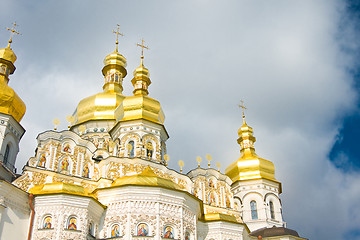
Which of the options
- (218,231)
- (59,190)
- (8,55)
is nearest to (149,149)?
(218,231)

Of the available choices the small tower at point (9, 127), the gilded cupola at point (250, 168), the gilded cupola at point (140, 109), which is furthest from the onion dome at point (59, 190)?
the gilded cupola at point (250, 168)

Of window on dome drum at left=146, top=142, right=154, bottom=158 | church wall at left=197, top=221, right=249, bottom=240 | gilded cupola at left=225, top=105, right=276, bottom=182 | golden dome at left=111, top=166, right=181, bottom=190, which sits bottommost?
church wall at left=197, top=221, right=249, bottom=240

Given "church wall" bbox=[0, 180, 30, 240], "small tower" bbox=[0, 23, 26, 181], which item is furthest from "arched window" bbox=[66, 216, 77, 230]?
"small tower" bbox=[0, 23, 26, 181]

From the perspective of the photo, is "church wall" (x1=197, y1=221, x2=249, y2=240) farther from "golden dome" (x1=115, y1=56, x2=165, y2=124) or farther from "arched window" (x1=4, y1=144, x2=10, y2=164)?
"arched window" (x1=4, y1=144, x2=10, y2=164)

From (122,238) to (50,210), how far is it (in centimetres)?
285

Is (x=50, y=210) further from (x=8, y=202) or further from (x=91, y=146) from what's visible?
(x=91, y=146)

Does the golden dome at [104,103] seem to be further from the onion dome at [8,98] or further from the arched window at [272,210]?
the arched window at [272,210]

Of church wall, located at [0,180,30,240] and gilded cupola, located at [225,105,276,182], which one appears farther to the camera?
gilded cupola, located at [225,105,276,182]

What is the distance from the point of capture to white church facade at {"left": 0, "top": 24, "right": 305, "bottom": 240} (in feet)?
50.5

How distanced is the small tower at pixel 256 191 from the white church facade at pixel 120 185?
6 cm

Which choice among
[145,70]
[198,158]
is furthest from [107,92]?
[198,158]

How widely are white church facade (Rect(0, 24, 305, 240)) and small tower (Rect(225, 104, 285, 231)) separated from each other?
65 millimetres

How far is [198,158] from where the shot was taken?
75.4 feet

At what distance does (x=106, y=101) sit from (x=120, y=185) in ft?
36.7
